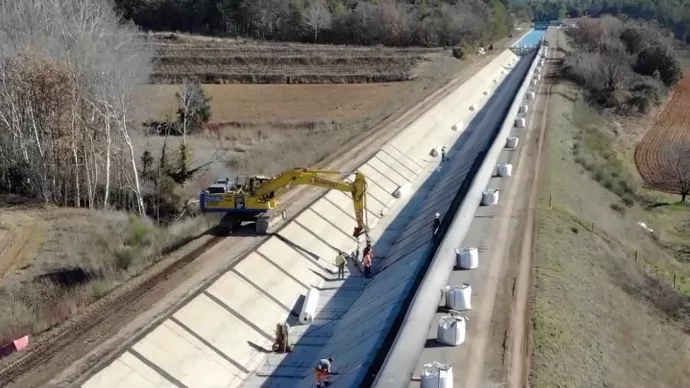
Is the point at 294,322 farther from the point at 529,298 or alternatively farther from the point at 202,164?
the point at 202,164

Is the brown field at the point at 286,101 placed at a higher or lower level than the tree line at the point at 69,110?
lower

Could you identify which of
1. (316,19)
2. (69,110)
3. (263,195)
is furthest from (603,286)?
(316,19)

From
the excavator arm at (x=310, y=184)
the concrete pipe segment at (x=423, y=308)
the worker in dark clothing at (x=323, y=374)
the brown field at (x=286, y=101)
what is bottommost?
the brown field at (x=286, y=101)

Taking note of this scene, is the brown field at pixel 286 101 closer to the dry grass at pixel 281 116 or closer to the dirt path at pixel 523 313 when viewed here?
the dry grass at pixel 281 116

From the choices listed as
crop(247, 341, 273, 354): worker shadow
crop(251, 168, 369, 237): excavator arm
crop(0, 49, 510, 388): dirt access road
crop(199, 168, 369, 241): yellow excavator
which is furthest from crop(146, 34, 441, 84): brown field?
crop(247, 341, 273, 354): worker shadow

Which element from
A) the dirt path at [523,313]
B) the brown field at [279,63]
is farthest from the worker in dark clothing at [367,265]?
the brown field at [279,63]

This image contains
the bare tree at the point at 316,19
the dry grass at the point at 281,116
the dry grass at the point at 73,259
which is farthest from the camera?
the bare tree at the point at 316,19

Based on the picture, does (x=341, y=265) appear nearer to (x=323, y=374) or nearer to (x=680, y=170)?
(x=323, y=374)
